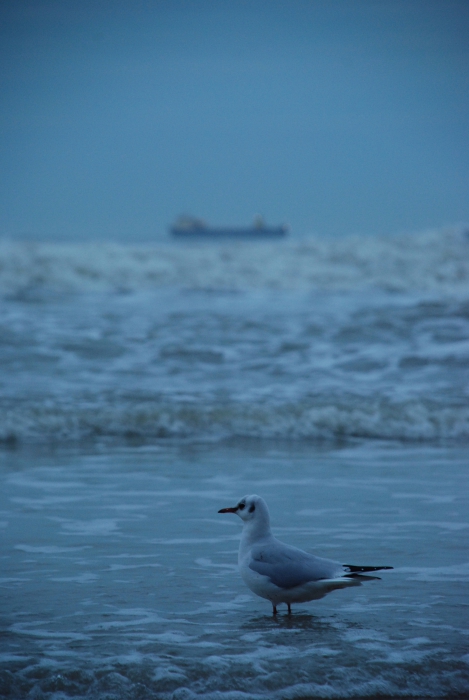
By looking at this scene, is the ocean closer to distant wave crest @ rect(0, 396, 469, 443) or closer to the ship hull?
distant wave crest @ rect(0, 396, 469, 443)

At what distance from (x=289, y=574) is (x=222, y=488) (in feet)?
7.52

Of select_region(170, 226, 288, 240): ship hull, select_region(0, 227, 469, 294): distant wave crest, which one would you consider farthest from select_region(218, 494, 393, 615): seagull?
select_region(170, 226, 288, 240): ship hull

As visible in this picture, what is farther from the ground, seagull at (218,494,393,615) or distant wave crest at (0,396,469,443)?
distant wave crest at (0,396,469,443)

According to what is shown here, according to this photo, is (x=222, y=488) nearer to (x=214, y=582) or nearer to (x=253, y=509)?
(x=214, y=582)

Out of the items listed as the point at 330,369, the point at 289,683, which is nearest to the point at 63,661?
the point at 289,683

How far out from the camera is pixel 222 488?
5.70 metres

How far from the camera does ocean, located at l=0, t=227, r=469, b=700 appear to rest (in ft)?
10.0

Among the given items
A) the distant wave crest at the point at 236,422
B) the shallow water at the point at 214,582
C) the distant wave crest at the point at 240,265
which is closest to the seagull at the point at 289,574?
the shallow water at the point at 214,582

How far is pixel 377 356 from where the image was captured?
430 inches

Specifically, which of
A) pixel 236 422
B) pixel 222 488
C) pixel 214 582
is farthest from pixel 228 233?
pixel 214 582

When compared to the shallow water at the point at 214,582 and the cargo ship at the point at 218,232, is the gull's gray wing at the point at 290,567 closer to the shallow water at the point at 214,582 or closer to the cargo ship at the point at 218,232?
Answer: the shallow water at the point at 214,582

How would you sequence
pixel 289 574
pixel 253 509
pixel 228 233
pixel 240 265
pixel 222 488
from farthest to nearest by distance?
pixel 228 233, pixel 240 265, pixel 222 488, pixel 253 509, pixel 289 574

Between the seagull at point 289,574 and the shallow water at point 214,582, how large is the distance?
0.12 m

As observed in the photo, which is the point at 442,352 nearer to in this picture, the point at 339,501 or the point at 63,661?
the point at 339,501
